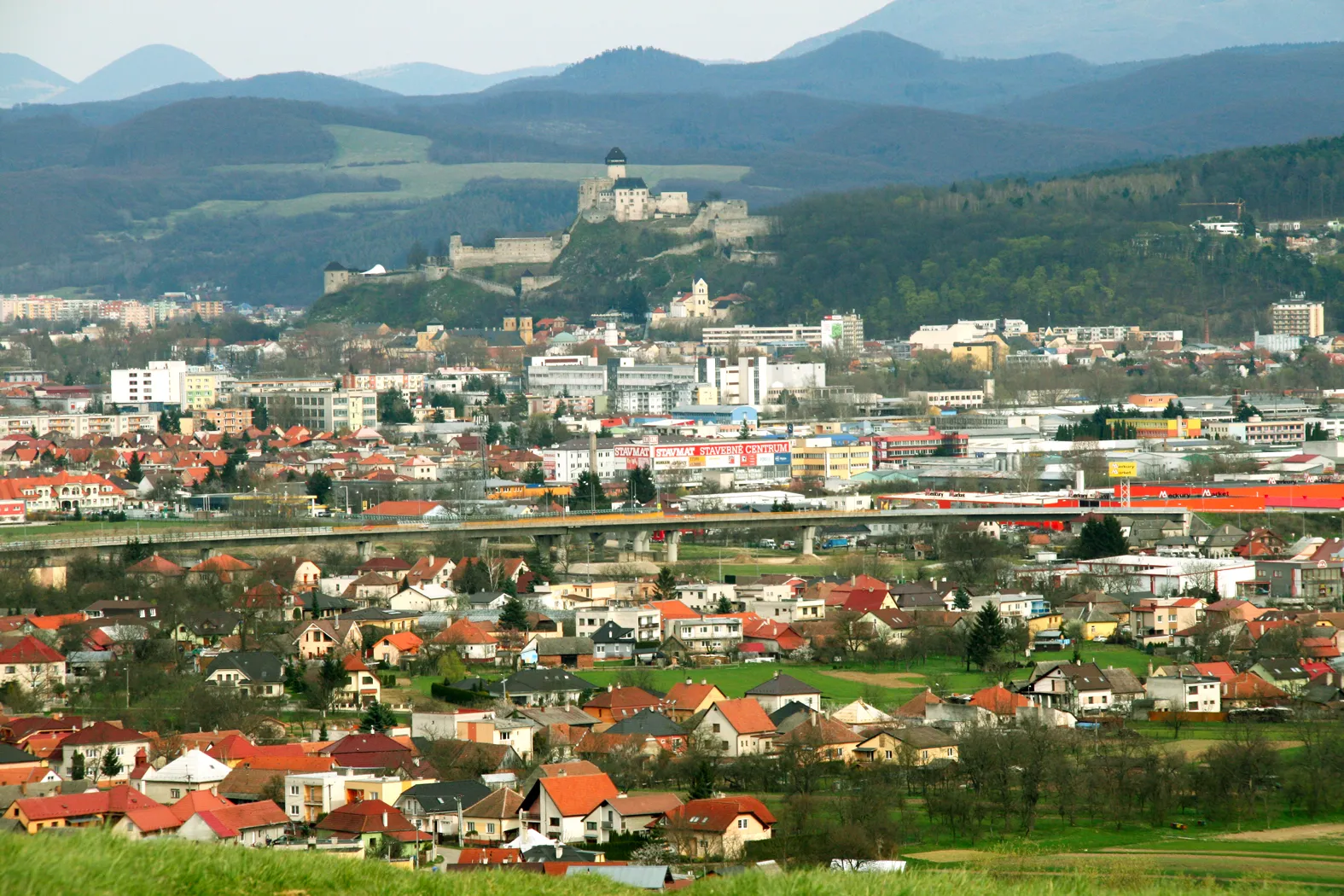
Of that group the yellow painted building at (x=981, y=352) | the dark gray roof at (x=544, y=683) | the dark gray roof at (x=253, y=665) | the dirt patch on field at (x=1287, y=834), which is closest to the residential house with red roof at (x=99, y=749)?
the dark gray roof at (x=253, y=665)

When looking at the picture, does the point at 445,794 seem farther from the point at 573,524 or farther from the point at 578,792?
the point at 573,524

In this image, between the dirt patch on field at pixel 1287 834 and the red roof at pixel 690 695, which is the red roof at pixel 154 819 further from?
the dirt patch on field at pixel 1287 834

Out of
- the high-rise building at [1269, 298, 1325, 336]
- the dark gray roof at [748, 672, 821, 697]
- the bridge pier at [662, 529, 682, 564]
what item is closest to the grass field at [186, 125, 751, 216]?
the high-rise building at [1269, 298, 1325, 336]

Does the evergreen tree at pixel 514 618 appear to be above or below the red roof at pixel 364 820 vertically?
below

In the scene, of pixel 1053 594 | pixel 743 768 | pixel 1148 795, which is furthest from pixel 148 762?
pixel 1053 594

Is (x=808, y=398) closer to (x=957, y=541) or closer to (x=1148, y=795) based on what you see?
(x=957, y=541)

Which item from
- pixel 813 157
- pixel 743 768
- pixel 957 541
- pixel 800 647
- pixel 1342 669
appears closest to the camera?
pixel 743 768
